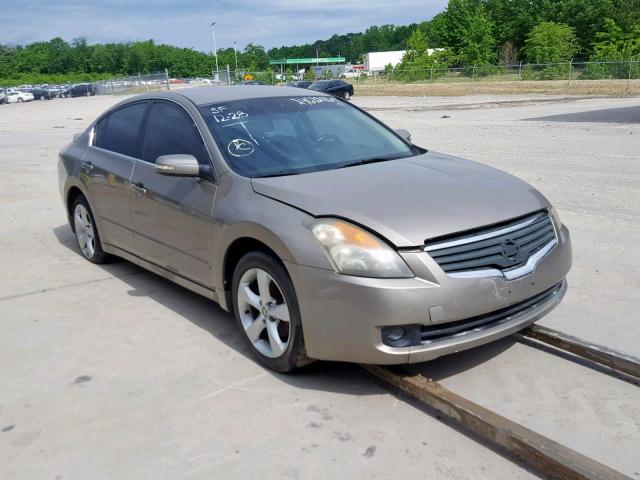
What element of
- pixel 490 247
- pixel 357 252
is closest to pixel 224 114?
pixel 357 252

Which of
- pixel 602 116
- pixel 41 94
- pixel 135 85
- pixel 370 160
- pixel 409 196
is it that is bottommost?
pixel 602 116

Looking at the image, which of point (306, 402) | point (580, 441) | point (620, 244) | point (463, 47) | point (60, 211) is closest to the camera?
point (580, 441)

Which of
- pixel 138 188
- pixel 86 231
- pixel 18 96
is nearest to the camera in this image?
pixel 138 188

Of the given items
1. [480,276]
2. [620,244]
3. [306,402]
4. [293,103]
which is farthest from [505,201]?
[620,244]

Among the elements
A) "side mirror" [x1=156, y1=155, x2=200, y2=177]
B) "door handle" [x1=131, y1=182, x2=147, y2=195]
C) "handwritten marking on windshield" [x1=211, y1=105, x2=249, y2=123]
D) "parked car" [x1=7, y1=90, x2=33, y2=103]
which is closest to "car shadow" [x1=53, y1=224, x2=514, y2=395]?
"door handle" [x1=131, y1=182, x2=147, y2=195]

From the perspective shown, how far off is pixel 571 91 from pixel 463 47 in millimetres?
48405

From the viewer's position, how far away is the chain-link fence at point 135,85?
58.7 m

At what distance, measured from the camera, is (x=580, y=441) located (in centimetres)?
304

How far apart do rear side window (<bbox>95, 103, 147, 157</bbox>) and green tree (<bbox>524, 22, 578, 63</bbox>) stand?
6885 cm

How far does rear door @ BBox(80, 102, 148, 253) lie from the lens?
528 cm

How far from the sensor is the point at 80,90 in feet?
225

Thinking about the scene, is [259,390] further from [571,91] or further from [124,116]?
[571,91]

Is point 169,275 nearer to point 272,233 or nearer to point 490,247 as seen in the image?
point 272,233

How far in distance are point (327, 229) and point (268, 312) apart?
0.70 meters
